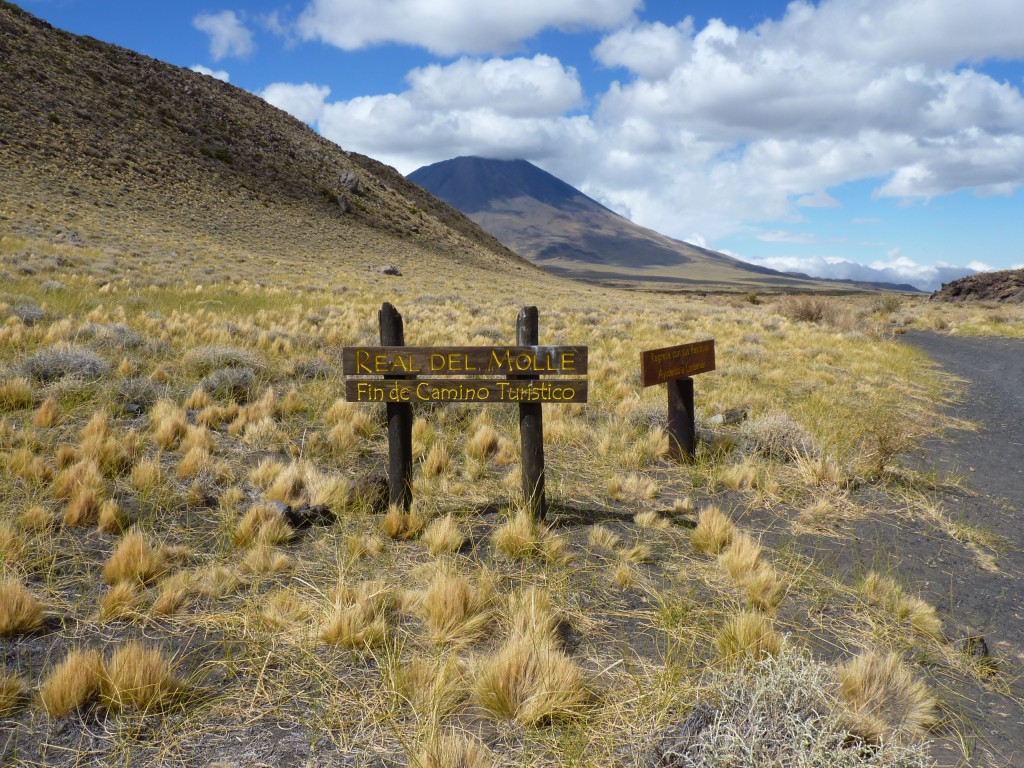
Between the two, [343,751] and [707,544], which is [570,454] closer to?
[707,544]

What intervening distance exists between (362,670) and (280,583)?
1.04m

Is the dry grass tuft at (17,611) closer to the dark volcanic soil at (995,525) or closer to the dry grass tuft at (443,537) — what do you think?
the dry grass tuft at (443,537)

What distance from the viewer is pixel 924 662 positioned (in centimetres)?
319

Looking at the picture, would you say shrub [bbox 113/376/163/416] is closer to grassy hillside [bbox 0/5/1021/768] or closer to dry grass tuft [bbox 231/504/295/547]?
grassy hillside [bbox 0/5/1021/768]

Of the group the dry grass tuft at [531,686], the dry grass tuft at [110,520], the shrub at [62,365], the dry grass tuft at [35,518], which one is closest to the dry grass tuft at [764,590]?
the dry grass tuft at [531,686]

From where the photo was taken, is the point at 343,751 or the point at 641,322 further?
the point at 641,322

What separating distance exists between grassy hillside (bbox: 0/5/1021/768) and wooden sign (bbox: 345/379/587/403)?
0.92 metres

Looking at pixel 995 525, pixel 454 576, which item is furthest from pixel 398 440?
pixel 995 525

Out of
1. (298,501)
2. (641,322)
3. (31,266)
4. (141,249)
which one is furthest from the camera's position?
(141,249)

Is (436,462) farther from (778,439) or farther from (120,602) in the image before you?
(778,439)

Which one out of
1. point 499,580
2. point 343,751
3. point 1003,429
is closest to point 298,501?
point 499,580

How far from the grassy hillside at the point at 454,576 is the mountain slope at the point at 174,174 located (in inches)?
642

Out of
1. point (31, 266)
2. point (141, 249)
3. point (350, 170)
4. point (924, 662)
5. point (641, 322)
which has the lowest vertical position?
point (924, 662)

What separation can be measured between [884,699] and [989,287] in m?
50.7
